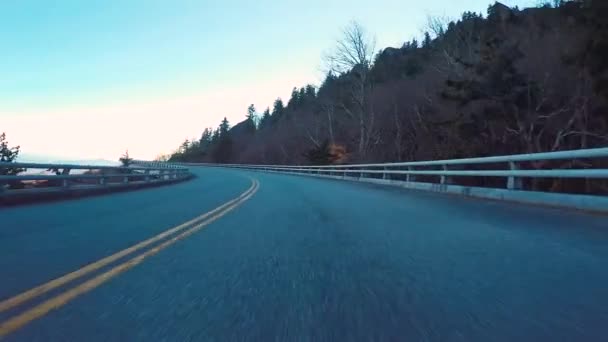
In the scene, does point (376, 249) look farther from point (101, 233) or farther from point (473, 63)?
point (473, 63)

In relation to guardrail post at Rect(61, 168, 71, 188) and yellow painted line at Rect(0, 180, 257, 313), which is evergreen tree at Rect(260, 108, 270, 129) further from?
yellow painted line at Rect(0, 180, 257, 313)

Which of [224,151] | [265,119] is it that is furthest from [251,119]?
[224,151]

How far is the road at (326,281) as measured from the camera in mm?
2709

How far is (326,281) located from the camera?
12.5 feet

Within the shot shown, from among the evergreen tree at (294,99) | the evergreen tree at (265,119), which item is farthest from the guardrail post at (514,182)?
the evergreen tree at (265,119)

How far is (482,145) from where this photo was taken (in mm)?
26984

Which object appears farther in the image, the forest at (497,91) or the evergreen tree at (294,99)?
the evergreen tree at (294,99)

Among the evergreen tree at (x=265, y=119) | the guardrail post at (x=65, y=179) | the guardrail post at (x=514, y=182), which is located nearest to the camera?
the guardrail post at (x=514, y=182)

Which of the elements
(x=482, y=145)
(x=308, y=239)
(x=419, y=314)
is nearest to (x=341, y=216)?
(x=308, y=239)

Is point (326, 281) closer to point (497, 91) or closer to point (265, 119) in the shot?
point (497, 91)

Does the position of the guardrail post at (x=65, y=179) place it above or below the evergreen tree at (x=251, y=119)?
below

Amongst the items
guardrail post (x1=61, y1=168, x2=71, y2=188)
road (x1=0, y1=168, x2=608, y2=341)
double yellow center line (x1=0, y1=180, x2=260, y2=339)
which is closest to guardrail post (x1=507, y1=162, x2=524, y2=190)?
road (x1=0, y1=168, x2=608, y2=341)

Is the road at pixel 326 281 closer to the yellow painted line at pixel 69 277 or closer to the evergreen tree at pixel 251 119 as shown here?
the yellow painted line at pixel 69 277

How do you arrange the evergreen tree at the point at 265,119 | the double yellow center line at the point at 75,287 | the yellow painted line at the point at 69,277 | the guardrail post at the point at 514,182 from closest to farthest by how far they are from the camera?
1. the double yellow center line at the point at 75,287
2. the yellow painted line at the point at 69,277
3. the guardrail post at the point at 514,182
4. the evergreen tree at the point at 265,119
